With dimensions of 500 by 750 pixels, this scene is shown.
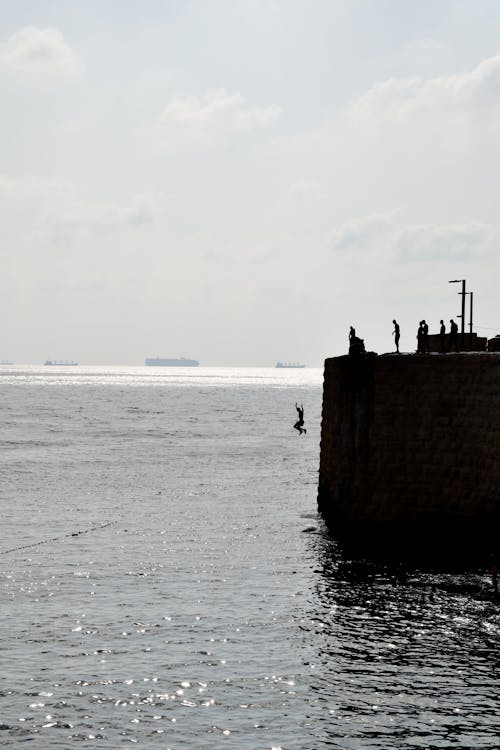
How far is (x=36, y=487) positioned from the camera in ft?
187

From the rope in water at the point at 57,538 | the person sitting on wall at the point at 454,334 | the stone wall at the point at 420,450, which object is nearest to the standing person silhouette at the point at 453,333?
the person sitting on wall at the point at 454,334

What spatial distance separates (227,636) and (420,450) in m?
12.3

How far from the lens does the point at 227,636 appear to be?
83.8 ft

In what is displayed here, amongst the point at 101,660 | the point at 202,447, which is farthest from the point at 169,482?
the point at 101,660

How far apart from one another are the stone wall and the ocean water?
2.15 m

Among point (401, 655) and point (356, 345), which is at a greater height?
point (356, 345)

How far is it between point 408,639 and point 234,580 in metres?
8.58

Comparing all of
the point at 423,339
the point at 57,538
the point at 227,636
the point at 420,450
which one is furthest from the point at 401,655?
the point at 57,538

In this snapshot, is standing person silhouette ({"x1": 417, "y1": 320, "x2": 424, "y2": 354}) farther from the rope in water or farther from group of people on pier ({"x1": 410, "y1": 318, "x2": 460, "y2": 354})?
the rope in water

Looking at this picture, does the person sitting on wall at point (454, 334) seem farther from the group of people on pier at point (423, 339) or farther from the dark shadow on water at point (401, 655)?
the dark shadow on water at point (401, 655)

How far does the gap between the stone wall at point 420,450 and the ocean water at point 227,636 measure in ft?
7.05

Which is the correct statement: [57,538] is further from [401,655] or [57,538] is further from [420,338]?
[401,655]

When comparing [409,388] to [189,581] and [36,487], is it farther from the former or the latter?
[36,487]

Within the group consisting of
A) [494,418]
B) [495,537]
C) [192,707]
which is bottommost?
[192,707]
